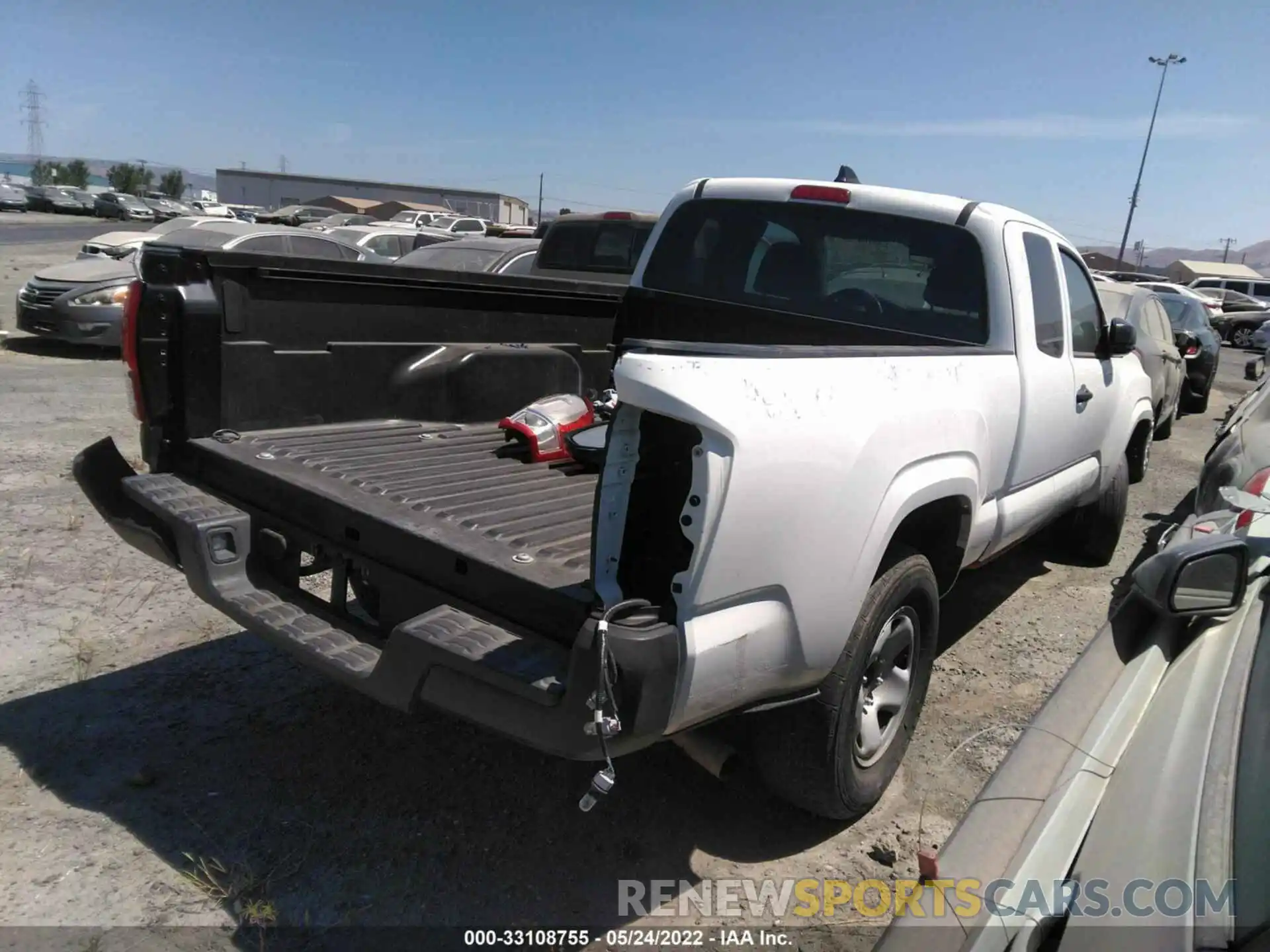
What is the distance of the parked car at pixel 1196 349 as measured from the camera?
13.6 meters

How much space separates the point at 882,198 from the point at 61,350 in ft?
38.5

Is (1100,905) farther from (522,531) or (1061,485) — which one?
(1061,485)

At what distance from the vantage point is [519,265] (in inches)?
411

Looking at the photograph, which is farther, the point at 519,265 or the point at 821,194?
→ the point at 519,265

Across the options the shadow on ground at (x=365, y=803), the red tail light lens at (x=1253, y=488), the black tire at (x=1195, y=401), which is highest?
the red tail light lens at (x=1253, y=488)

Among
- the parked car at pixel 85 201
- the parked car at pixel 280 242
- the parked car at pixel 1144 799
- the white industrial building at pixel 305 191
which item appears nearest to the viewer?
the parked car at pixel 1144 799

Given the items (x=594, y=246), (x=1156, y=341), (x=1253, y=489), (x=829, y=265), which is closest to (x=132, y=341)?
(x=829, y=265)

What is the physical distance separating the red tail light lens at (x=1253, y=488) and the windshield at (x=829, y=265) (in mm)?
1133

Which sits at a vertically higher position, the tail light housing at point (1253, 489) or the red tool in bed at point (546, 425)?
the tail light housing at point (1253, 489)

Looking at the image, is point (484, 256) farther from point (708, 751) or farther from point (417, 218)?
point (417, 218)

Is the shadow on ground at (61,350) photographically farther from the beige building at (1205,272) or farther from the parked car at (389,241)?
the beige building at (1205,272)

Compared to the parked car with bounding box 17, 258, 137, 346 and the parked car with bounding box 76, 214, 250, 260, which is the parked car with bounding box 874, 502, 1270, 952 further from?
the parked car with bounding box 76, 214, 250, 260

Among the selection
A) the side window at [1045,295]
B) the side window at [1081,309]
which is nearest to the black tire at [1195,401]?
the side window at [1081,309]

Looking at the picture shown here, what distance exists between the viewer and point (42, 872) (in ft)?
9.43
